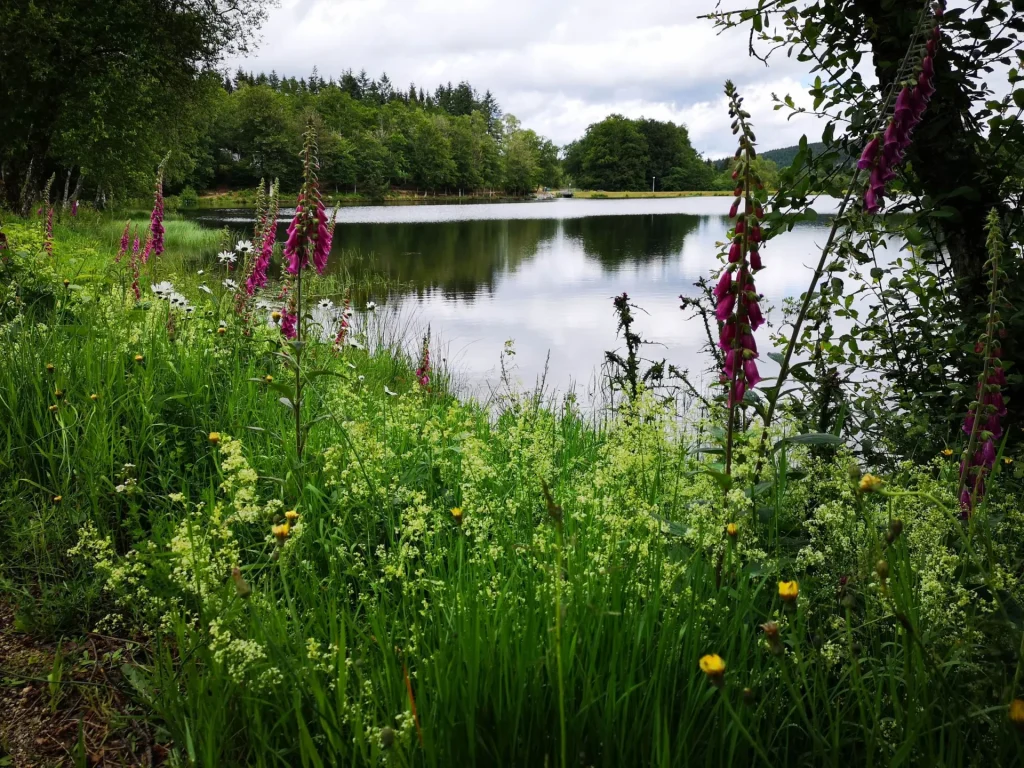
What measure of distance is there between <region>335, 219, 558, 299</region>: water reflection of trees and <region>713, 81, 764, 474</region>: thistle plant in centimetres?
1549

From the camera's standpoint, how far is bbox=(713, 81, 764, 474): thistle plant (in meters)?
2.08

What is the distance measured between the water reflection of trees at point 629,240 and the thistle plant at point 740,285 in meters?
21.2

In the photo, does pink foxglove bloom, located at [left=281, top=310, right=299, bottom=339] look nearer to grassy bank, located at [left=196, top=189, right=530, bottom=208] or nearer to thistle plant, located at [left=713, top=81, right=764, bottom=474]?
thistle plant, located at [left=713, top=81, right=764, bottom=474]

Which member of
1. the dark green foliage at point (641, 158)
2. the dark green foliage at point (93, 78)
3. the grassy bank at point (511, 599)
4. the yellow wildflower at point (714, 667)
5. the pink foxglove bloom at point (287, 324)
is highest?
the dark green foliage at point (641, 158)

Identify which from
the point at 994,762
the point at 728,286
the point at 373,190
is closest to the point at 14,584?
the point at 728,286

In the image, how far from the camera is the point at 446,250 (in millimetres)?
27391

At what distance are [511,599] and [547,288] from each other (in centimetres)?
1761

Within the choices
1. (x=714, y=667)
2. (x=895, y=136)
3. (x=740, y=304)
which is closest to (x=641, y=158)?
(x=895, y=136)

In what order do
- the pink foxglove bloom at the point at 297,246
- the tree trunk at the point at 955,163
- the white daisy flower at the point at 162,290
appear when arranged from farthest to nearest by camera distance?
the white daisy flower at the point at 162,290
the pink foxglove bloom at the point at 297,246
the tree trunk at the point at 955,163

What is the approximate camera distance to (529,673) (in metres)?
1.51

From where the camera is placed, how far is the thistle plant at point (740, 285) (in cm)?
208

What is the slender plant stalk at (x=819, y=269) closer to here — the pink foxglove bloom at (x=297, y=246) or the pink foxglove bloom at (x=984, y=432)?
the pink foxglove bloom at (x=984, y=432)

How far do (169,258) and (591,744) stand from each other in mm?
19305

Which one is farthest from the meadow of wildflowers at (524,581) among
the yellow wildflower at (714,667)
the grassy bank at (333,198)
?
the grassy bank at (333,198)
